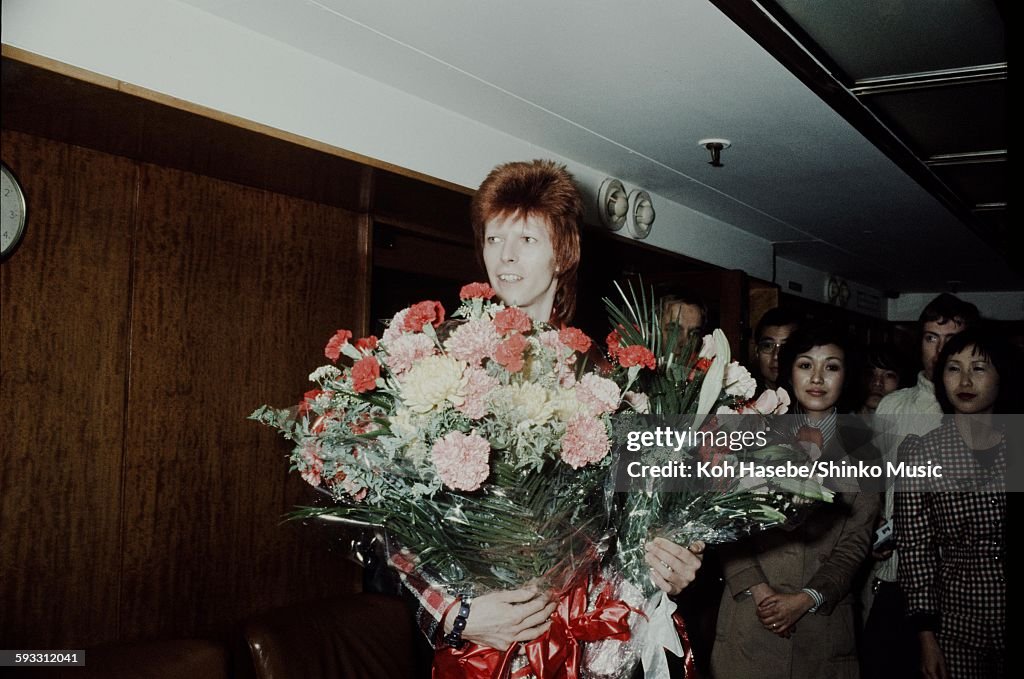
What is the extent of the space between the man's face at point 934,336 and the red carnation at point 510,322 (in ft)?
9.52

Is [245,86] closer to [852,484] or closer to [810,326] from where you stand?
[810,326]

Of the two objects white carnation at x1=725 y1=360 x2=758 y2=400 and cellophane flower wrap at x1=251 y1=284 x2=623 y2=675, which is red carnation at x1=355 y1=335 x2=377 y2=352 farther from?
white carnation at x1=725 y1=360 x2=758 y2=400

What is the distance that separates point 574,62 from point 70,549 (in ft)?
6.98

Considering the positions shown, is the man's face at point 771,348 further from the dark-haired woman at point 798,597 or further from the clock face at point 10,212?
the clock face at point 10,212

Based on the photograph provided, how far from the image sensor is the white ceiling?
7.13 feet

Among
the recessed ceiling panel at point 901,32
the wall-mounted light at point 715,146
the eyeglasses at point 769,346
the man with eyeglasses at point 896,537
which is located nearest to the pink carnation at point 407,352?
the recessed ceiling panel at point 901,32

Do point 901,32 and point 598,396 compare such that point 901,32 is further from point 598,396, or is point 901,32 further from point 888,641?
point 888,641

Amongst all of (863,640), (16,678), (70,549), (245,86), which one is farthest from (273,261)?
(863,640)

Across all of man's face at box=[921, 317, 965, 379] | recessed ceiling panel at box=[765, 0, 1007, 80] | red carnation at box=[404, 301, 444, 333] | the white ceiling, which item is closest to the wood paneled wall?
the white ceiling

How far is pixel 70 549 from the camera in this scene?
2295 millimetres

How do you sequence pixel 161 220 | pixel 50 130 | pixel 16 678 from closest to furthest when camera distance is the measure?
pixel 16 678, pixel 50 130, pixel 161 220

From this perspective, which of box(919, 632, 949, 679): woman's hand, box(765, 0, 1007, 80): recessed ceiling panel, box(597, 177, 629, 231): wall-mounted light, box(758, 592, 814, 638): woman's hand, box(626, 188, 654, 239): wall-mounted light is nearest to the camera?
box(765, 0, 1007, 80): recessed ceiling panel

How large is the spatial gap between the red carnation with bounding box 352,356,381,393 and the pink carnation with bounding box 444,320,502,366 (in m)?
0.12

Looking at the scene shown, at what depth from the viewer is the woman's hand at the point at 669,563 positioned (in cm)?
133
